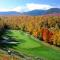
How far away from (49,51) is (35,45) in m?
9.18

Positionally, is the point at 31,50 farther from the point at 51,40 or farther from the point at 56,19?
the point at 56,19

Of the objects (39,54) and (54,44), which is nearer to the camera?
(39,54)

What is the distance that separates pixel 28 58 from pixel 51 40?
90.6ft

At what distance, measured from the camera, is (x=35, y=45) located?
2968 inches

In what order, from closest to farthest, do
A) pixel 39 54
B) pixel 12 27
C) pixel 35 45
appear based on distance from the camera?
1. pixel 39 54
2. pixel 35 45
3. pixel 12 27

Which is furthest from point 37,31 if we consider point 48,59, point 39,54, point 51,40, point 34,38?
point 48,59

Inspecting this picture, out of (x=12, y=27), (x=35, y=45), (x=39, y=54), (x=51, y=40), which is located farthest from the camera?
(x=12, y=27)

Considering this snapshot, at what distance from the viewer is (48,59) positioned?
184 ft

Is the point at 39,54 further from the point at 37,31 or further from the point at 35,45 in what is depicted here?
the point at 37,31

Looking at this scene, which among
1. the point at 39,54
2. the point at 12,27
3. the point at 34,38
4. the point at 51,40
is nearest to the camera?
the point at 39,54

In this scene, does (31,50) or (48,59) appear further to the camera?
(31,50)

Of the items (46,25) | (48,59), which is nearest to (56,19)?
(46,25)

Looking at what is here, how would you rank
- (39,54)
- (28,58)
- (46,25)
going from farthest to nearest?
(46,25), (39,54), (28,58)

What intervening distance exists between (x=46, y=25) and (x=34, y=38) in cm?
1461
